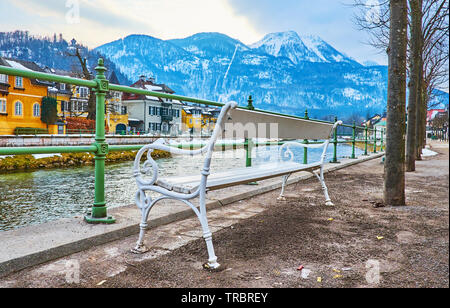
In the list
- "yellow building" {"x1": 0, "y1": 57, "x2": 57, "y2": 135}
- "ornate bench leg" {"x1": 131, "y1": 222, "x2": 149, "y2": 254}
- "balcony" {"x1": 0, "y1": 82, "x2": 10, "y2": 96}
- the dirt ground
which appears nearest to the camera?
the dirt ground

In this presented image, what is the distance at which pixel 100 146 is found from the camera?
3213mm

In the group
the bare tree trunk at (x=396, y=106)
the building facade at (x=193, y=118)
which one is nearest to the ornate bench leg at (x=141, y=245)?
the building facade at (x=193, y=118)

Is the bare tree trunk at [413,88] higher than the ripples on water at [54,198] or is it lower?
higher

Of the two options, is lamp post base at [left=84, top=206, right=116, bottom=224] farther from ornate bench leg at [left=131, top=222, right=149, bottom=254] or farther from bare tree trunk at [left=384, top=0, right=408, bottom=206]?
bare tree trunk at [left=384, top=0, right=408, bottom=206]

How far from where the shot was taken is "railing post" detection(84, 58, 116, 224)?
3.21 metres

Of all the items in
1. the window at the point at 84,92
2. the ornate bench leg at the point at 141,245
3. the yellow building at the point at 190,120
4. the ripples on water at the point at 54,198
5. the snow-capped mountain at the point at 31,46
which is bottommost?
the ripples on water at the point at 54,198

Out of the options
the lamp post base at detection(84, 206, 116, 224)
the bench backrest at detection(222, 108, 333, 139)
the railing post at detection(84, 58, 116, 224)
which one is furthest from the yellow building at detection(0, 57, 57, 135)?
the bench backrest at detection(222, 108, 333, 139)

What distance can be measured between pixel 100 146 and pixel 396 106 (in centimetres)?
364

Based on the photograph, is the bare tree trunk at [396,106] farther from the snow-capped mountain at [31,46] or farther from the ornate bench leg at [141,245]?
the snow-capped mountain at [31,46]

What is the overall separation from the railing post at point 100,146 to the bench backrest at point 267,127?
3.69 feet

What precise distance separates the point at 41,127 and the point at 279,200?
440 centimetres

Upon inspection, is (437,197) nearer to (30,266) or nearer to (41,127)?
(30,266)

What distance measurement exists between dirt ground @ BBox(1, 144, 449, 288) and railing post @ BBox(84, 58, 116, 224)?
3.05 feet

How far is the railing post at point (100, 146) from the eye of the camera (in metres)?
3.21
